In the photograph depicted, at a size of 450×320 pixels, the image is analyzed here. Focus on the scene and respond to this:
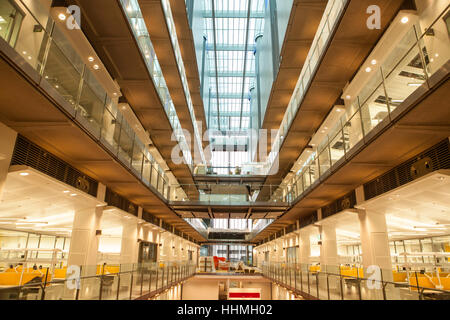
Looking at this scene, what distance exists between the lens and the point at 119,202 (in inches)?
488

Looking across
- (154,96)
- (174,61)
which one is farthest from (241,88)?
(154,96)

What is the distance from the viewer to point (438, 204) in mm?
9883

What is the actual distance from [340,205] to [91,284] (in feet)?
32.1

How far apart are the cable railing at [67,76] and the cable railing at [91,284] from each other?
305 centimetres

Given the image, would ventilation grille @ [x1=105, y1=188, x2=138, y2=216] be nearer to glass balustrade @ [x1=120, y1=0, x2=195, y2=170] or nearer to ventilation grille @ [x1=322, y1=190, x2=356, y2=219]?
glass balustrade @ [x1=120, y1=0, x2=195, y2=170]

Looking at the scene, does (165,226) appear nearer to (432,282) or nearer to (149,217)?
(149,217)

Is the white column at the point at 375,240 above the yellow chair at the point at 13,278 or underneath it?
above

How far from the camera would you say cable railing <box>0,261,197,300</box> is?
4.65m

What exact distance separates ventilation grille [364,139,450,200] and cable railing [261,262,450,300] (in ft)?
7.76

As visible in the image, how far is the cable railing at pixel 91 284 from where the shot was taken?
465cm

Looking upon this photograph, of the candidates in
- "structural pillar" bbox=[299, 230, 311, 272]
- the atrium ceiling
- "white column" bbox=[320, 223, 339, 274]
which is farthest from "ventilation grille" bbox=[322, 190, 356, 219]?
the atrium ceiling

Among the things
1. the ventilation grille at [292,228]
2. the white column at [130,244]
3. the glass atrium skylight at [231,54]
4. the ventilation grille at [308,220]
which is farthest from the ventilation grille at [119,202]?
the glass atrium skylight at [231,54]

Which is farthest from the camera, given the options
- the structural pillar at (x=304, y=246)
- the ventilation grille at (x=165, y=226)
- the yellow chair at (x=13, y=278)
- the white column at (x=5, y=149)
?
the ventilation grille at (x=165, y=226)

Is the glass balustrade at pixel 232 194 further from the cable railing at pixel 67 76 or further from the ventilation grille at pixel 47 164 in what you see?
the ventilation grille at pixel 47 164
